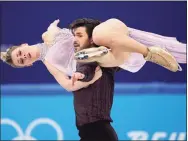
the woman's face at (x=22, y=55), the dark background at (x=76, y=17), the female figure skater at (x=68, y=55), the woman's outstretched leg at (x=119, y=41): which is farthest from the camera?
the dark background at (x=76, y=17)

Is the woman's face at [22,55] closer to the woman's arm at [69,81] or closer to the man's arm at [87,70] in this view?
the woman's arm at [69,81]

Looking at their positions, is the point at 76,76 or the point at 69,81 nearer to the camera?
the point at 76,76

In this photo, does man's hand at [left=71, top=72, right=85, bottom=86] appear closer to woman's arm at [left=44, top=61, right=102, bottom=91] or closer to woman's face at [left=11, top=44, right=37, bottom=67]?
Answer: woman's arm at [left=44, top=61, right=102, bottom=91]

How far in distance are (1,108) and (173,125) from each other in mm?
1029

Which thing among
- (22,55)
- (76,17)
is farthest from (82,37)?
(76,17)

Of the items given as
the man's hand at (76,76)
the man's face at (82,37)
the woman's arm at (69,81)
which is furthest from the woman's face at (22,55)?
the man's hand at (76,76)

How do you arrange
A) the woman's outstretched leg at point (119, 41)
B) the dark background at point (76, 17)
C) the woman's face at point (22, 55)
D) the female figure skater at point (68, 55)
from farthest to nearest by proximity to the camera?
the dark background at point (76, 17)
the woman's face at point (22, 55)
the female figure skater at point (68, 55)
the woman's outstretched leg at point (119, 41)

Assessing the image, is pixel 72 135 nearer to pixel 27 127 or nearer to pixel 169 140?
pixel 27 127

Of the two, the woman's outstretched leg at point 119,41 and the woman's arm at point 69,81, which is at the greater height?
the woman's outstretched leg at point 119,41

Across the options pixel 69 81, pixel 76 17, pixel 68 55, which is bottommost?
pixel 69 81

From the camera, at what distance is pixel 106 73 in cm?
199

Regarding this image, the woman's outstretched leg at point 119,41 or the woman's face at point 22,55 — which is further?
the woman's face at point 22,55

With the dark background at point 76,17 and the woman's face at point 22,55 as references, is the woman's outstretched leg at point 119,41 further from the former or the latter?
the dark background at point 76,17

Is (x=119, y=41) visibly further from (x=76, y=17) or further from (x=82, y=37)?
(x=76, y=17)
